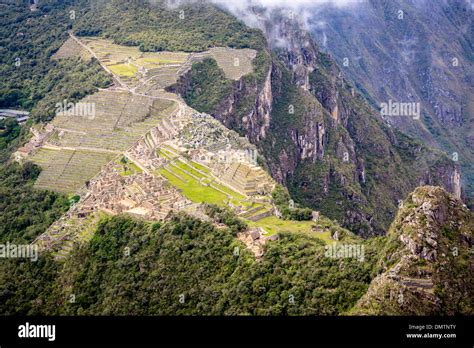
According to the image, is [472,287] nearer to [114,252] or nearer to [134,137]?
[114,252]

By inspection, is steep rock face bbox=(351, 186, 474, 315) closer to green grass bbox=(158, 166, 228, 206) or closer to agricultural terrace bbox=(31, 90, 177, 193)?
green grass bbox=(158, 166, 228, 206)

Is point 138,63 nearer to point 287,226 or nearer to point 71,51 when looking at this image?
point 71,51

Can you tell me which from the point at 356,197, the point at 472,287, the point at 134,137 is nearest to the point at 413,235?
the point at 472,287

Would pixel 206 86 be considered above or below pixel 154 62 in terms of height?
below

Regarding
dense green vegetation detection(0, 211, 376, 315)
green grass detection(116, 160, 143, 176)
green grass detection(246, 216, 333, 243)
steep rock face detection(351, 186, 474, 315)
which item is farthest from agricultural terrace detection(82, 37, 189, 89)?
steep rock face detection(351, 186, 474, 315)

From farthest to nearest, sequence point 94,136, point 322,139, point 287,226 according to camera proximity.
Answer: point 322,139
point 94,136
point 287,226

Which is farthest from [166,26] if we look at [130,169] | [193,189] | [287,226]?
[287,226]
